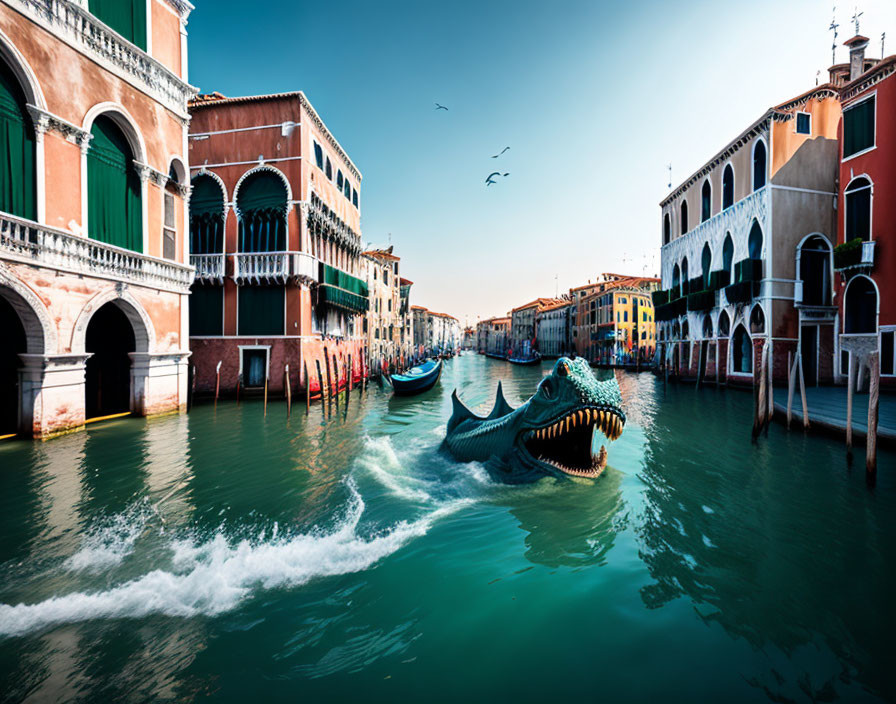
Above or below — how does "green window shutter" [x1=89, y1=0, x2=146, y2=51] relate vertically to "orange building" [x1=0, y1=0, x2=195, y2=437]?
above

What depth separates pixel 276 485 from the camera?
17.1 feet

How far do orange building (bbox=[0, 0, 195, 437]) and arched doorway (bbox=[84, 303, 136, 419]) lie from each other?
3cm

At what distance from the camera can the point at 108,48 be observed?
853 cm

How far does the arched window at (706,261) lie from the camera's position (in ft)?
62.0

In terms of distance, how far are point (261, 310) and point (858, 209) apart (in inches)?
756

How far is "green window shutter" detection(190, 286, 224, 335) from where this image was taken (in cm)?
1350

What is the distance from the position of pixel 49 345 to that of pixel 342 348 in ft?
34.9

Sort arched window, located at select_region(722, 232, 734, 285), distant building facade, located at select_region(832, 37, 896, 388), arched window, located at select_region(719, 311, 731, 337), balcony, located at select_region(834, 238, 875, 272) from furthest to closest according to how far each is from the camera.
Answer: arched window, located at select_region(719, 311, 731, 337)
arched window, located at select_region(722, 232, 734, 285)
balcony, located at select_region(834, 238, 875, 272)
distant building facade, located at select_region(832, 37, 896, 388)

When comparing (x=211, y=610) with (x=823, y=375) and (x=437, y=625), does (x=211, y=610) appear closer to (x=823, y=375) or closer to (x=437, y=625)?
(x=437, y=625)

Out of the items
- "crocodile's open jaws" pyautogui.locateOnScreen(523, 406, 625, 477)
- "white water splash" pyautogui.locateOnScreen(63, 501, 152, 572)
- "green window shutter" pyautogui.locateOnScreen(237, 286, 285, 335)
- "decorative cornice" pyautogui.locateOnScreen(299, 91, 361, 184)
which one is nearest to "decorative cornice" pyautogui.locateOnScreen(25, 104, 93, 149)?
"green window shutter" pyautogui.locateOnScreen(237, 286, 285, 335)

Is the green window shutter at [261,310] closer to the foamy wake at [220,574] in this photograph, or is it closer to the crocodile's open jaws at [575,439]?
the foamy wake at [220,574]

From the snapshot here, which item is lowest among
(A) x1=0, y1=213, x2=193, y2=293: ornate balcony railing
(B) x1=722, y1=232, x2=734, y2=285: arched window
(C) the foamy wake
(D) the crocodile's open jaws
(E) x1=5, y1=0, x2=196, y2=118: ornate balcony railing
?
(C) the foamy wake

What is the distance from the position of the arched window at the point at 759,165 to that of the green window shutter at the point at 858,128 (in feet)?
9.00

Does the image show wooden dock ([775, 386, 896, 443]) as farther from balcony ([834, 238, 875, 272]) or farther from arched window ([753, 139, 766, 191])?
arched window ([753, 139, 766, 191])
